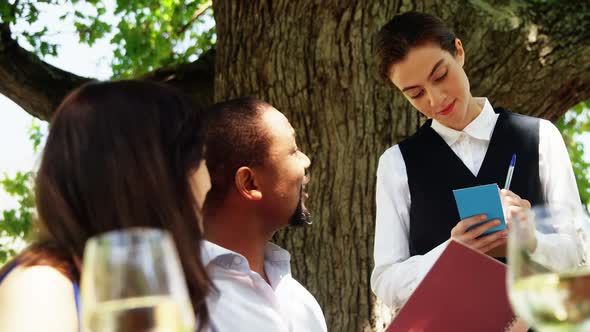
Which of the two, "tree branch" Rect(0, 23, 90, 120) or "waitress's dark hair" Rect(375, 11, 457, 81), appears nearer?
"waitress's dark hair" Rect(375, 11, 457, 81)

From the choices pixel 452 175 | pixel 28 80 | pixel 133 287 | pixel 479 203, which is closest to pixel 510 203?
pixel 479 203

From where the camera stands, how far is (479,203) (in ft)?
10.1

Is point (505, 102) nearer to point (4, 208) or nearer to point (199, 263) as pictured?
point (199, 263)

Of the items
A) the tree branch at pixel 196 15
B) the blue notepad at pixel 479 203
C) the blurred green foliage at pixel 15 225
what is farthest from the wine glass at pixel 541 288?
the tree branch at pixel 196 15

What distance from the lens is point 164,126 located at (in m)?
1.92

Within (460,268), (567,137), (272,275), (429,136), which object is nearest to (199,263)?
(460,268)

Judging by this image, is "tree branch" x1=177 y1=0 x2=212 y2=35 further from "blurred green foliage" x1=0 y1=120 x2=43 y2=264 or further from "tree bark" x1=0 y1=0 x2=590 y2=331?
"tree bark" x1=0 y1=0 x2=590 y2=331

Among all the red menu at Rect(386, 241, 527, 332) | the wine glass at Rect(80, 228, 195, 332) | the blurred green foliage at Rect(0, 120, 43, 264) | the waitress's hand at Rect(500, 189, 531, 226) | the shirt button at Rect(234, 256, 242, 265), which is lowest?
the blurred green foliage at Rect(0, 120, 43, 264)

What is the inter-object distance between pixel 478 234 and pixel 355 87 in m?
2.45

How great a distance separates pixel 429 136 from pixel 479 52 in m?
1.75

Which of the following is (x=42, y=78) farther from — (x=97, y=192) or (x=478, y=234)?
(x=97, y=192)

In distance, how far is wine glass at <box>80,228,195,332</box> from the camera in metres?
1.19

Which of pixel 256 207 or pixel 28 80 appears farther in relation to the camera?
pixel 28 80

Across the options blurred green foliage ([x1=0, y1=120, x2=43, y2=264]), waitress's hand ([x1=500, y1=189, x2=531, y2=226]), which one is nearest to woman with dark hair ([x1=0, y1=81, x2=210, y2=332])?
waitress's hand ([x1=500, y1=189, x2=531, y2=226])
